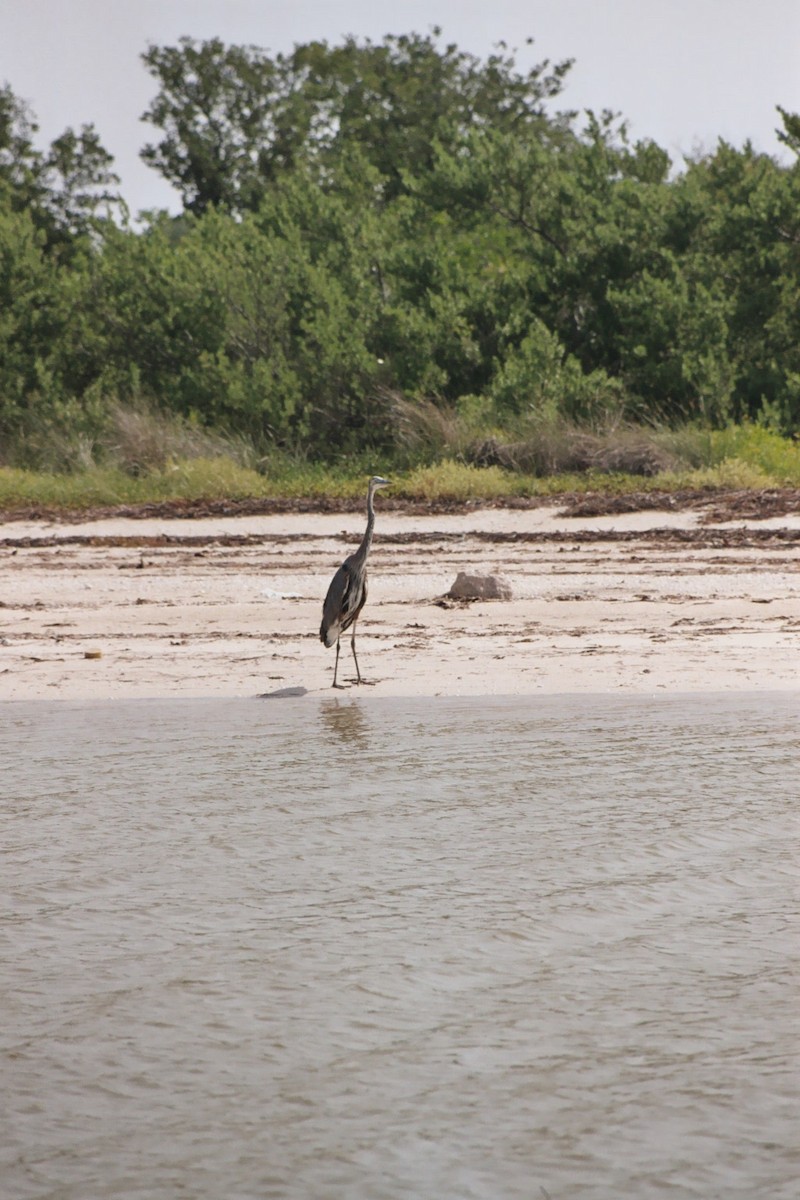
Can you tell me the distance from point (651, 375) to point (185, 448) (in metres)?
6.87

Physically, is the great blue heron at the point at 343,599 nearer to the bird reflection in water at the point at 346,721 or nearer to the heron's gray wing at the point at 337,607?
the heron's gray wing at the point at 337,607

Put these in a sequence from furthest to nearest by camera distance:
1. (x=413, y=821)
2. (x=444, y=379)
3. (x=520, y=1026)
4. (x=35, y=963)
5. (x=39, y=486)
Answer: (x=444, y=379), (x=39, y=486), (x=413, y=821), (x=35, y=963), (x=520, y=1026)

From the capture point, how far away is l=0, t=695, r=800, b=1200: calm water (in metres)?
3.55

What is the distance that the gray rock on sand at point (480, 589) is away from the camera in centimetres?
1202

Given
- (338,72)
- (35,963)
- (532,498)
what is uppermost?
(338,72)

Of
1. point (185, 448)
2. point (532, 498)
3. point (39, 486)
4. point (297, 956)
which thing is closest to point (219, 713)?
point (297, 956)

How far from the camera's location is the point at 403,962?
4.85 m

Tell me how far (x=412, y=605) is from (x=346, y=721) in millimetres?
3662

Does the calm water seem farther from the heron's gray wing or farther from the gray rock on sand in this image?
the gray rock on sand

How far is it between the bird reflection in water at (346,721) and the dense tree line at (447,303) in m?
12.7

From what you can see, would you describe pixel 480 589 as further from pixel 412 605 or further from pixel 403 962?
pixel 403 962

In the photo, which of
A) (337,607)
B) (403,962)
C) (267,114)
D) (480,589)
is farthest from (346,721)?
(267,114)

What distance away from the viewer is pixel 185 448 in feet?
70.2

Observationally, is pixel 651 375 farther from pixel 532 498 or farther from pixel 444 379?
pixel 532 498
